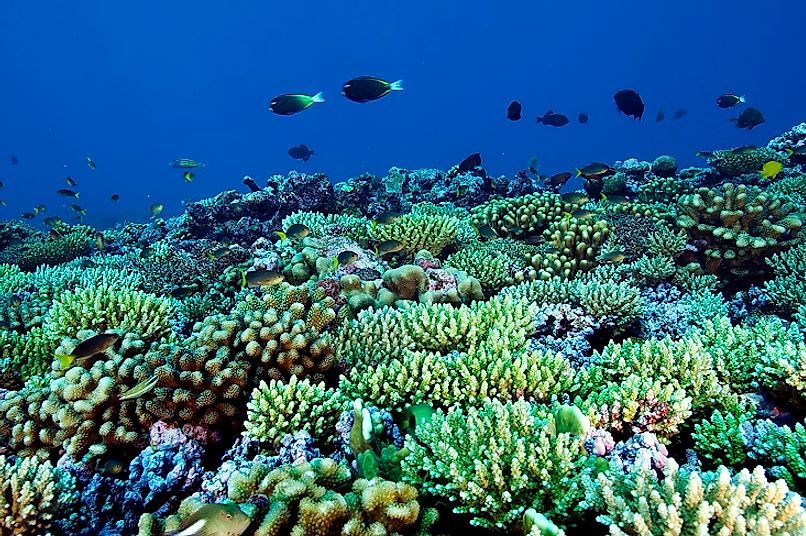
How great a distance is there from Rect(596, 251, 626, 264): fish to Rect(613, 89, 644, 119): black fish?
410cm

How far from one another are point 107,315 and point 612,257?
7.36 metres

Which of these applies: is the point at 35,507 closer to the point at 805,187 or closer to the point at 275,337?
the point at 275,337

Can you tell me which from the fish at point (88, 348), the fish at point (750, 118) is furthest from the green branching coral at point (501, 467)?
the fish at point (750, 118)

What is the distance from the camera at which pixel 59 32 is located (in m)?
142

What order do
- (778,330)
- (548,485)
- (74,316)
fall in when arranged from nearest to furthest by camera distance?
(548,485)
(778,330)
(74,316)

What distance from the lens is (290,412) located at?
3.48m

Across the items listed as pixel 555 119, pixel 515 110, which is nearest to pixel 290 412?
pixel 515 110

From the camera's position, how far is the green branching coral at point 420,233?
838cm

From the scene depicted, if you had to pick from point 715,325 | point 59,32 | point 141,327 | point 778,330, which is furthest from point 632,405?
point 59,32

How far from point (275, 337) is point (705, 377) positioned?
12.1 feet

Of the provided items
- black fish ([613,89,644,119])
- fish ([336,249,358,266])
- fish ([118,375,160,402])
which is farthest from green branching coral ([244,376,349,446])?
black fish ([613,89,644,119])

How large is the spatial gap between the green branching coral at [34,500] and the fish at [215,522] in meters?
1.43

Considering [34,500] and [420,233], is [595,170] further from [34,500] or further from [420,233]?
[34,500]

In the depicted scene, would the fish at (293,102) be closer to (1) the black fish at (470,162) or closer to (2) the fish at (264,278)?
(2) the fish at (264,278)
